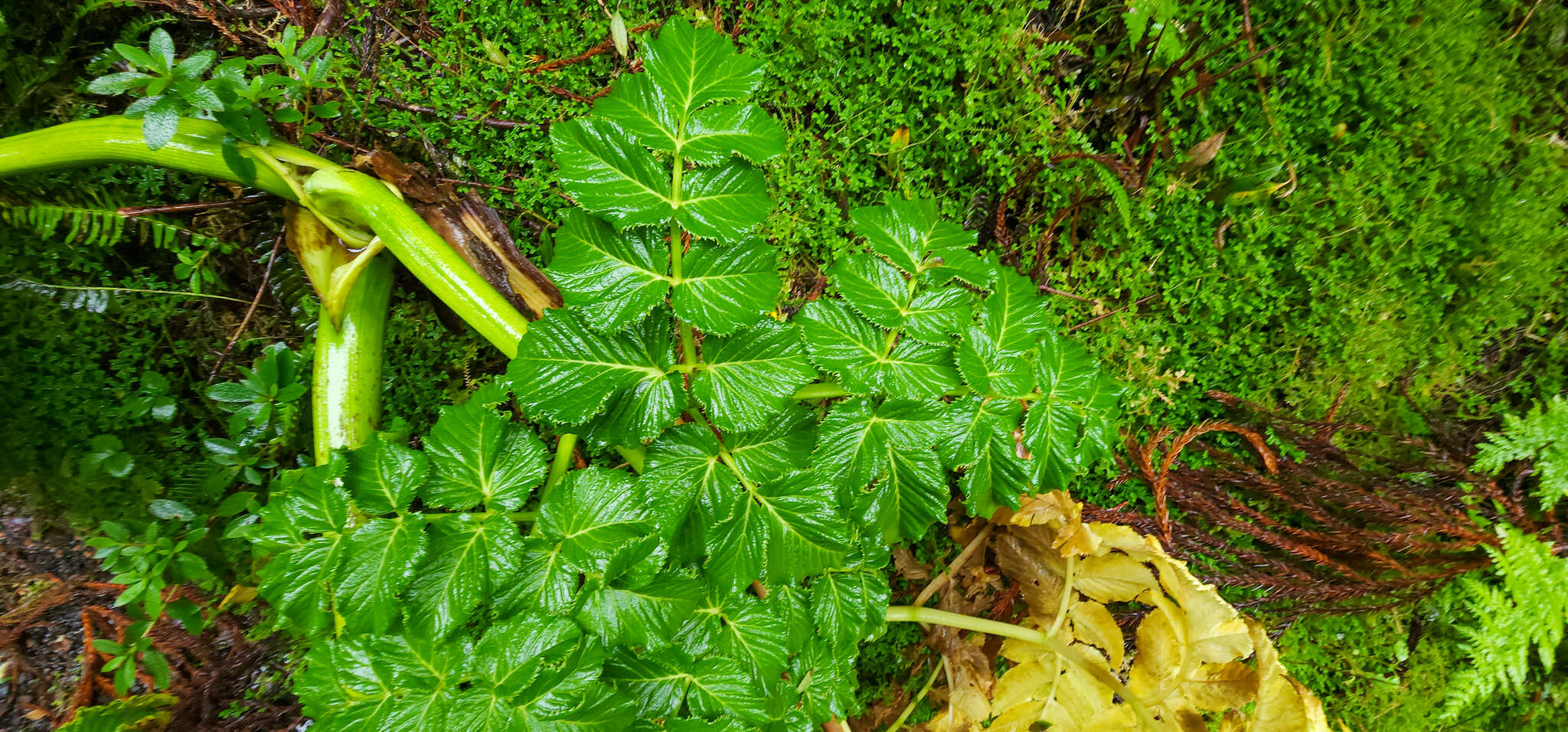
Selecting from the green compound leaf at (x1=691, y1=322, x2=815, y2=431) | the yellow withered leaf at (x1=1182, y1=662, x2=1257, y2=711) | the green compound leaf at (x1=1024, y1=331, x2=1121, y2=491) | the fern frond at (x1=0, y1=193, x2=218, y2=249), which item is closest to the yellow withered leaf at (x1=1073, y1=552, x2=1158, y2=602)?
the yellow withered leaf at (x1=1182, y1=662, x2=1257, y2=711)

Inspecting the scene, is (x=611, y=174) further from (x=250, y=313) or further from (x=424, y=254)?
(x=250, y=313)

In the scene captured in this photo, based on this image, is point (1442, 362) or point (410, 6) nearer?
point (410, 6)

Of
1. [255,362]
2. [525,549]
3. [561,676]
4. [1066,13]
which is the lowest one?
[561,676]

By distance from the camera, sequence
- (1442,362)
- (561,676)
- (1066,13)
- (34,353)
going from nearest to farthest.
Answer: (561,676) < (34,353) < (1066,13) < (1442,362)

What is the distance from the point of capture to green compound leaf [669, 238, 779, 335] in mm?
1443

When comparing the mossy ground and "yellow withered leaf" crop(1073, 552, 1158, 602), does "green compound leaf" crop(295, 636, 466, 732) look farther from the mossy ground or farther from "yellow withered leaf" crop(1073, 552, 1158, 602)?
"yellow withered leaf" crop(1073, 552, 1158, 602)

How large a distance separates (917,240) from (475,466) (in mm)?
1110

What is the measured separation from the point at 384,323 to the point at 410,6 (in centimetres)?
103

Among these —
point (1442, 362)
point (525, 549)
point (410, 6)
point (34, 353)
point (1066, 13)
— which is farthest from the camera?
point (1442, 362)

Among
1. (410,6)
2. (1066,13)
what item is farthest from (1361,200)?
(410,6)

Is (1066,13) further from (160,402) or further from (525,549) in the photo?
(160,402)

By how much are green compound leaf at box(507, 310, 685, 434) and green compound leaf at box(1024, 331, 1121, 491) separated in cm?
83

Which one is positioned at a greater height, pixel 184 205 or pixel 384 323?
pixel 184 205

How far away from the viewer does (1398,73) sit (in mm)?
2668
